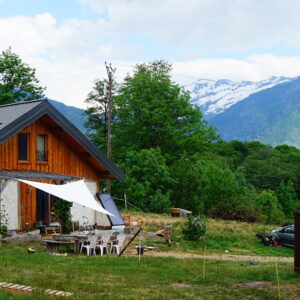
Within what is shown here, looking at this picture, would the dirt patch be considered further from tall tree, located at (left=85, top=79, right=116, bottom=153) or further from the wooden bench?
tall tree, located at (left=85, top=79, right=116, bottom=153)

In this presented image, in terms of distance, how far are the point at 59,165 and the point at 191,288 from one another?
14.0m

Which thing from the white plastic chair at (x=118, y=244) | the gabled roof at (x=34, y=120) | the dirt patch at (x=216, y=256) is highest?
the gabled roof at (x=34, y=120)

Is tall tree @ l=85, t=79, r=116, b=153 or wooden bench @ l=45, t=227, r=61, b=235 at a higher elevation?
tall tree @ l=85, t=79, r=116, b=153

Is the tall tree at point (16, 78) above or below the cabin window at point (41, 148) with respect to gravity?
above

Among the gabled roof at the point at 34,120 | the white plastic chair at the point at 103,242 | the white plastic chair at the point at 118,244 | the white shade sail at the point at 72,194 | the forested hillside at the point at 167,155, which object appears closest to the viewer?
the white shade sail at the point at 72,194

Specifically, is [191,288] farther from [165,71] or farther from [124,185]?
[165,71]

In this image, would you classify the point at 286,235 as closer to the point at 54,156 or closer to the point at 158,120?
the point at 54,156

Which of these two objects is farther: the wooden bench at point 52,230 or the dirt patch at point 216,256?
the wooden bench at point 52,230

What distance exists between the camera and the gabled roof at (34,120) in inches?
811

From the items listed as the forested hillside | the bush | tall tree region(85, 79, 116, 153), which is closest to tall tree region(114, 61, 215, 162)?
the forested hillside

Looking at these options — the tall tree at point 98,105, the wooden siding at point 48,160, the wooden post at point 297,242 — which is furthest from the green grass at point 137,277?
the tall tree at point 98,105

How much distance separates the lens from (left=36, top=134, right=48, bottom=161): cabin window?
2319 cm

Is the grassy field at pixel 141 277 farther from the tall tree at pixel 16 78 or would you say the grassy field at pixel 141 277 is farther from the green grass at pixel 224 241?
the tall tree at pixel 16 78

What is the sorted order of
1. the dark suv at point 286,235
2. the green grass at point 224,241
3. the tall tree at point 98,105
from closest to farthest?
the green grass at point 224,241, the dark suv at point 286,235, the tall tree at point 98,105
